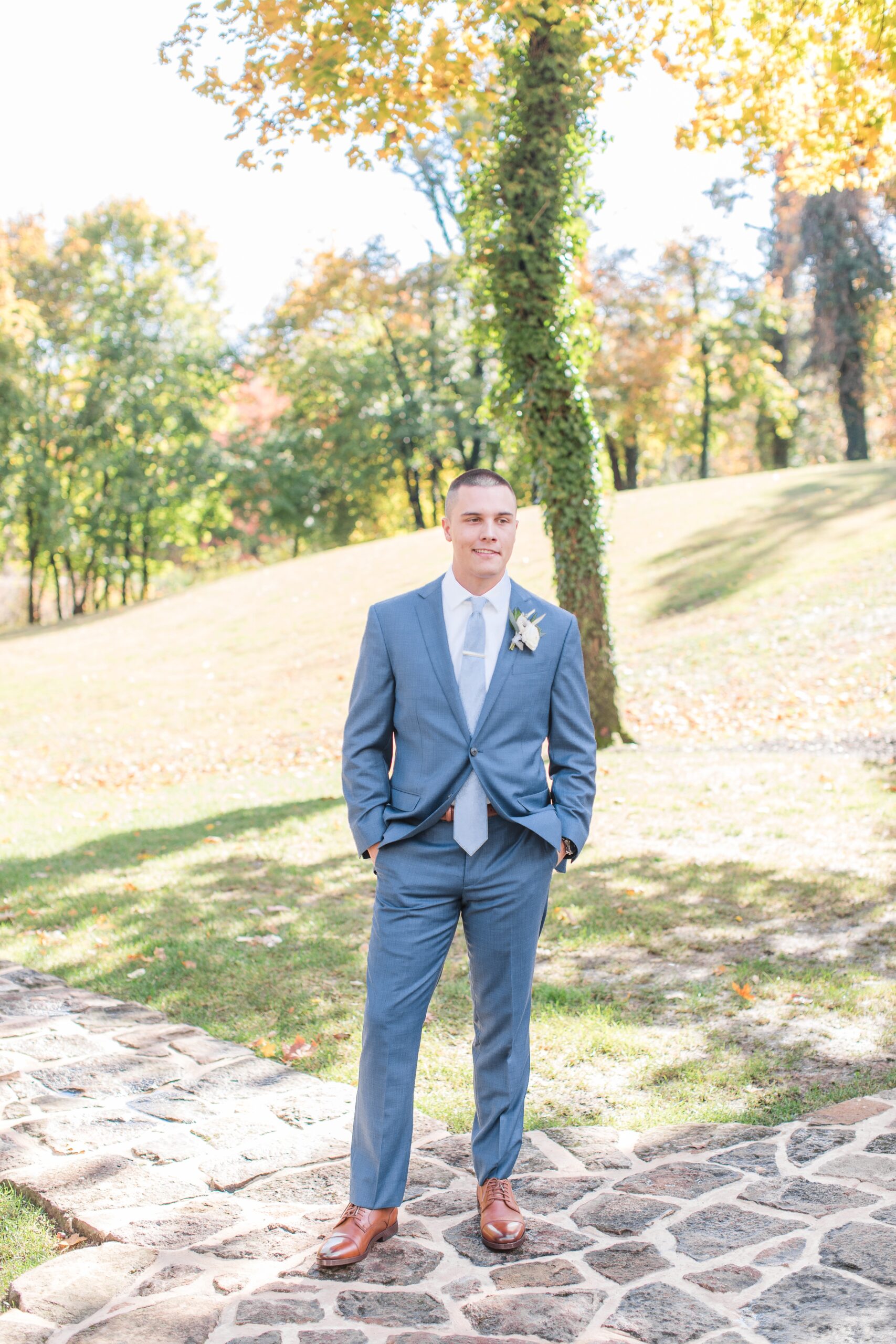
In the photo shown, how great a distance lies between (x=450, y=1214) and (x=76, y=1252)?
121cm

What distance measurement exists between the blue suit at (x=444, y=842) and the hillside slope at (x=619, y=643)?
9.86 meters

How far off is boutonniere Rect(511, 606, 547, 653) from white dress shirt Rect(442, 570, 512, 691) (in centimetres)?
3

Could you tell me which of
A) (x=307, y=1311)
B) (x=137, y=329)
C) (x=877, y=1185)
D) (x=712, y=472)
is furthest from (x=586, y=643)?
(x=712, y=472)

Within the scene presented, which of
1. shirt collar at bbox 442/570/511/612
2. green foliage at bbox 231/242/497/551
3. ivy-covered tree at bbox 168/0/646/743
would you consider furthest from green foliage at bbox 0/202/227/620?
shirt collar at bbox 442/570/511/612

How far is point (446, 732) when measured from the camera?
3490 millimetres

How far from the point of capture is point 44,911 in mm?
7992

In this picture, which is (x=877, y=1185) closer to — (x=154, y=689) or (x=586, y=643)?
(x=586, y=643)

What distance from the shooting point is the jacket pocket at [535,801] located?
348 cm

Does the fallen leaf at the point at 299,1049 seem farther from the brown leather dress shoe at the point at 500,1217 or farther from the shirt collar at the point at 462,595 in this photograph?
the shirt collar at the point at 462,595

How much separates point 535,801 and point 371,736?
556mm

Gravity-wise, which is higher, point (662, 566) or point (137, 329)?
point (137, 329)

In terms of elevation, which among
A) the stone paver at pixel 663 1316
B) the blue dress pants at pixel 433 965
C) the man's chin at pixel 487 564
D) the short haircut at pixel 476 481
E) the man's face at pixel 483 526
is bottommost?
the stone paver at pixel 663 1316

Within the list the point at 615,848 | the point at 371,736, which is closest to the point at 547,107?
the point at 615,848

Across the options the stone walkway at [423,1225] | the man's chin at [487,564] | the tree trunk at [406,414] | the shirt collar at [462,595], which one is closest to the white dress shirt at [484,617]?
the shirt collar at [462,595]
